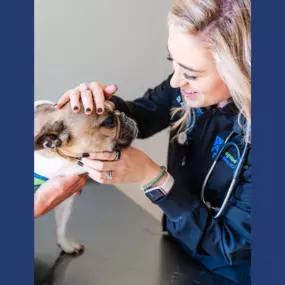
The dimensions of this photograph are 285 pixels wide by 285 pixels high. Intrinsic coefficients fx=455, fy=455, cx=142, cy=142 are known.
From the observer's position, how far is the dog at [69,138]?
1.19 meters

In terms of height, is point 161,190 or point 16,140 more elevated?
point 16,140

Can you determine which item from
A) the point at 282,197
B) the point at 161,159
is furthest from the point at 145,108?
the point at 282,197

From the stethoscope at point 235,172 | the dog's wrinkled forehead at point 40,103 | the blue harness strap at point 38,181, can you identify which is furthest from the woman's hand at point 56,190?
the stethoscope at point 235,172

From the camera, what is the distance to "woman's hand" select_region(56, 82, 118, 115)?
115 cm

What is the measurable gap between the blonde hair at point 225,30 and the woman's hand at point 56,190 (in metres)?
0.48

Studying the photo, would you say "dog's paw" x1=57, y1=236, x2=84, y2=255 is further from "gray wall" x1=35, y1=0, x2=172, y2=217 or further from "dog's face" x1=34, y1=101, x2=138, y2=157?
"gray wall" x1=35, y1=0, x2=172, y2=217

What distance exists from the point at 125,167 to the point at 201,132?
255mm

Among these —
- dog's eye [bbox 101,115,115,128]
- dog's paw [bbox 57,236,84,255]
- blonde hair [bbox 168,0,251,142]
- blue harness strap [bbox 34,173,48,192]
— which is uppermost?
blonde hair [bbox 168,0,251,142]

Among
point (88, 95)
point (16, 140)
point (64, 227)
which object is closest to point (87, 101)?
point (88, 95)

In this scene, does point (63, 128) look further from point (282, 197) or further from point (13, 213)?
point (282, 197)

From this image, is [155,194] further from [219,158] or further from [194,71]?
[194,71]

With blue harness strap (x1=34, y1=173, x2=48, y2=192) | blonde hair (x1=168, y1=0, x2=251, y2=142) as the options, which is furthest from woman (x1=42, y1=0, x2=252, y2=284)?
blue harness strap (x1=34, y1=173, x2=48, y2=192)

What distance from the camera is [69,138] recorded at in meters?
1.24

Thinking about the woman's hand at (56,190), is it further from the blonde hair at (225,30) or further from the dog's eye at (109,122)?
the blonde hair at (225,30)
